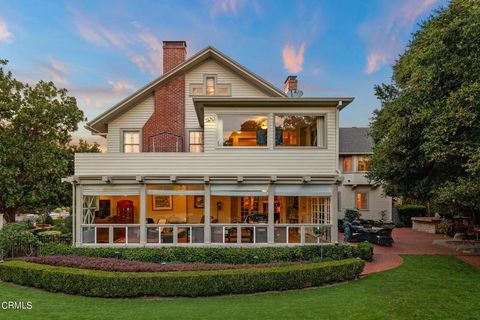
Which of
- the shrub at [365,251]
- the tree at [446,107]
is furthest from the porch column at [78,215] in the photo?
the tree at [446,107]

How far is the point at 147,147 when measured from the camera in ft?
63.5

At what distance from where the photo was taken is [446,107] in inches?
488

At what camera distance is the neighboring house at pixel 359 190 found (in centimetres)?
3122

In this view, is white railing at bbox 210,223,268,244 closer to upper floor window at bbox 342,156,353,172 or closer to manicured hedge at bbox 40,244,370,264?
manicured hedge at bbox 40,244,370,264

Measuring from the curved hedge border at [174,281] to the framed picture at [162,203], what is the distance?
28.4ft

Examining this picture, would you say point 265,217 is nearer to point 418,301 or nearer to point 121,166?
point 121,166

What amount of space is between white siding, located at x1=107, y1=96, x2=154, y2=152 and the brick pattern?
538 millimetres

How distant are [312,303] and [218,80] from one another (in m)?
13.8

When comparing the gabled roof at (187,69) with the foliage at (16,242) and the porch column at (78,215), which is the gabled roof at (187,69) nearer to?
the porch column at (78,215)

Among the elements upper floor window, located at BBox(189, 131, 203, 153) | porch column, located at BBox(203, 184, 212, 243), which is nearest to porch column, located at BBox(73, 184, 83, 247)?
porch column, located at BBox(203, 184, 212, 243)

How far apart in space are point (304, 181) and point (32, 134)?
57.2ft

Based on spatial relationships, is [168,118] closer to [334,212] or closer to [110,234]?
[110,234]

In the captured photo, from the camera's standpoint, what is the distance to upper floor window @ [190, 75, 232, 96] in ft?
64.4

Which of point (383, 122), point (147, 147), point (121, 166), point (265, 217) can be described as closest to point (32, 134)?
point (147, 147)
